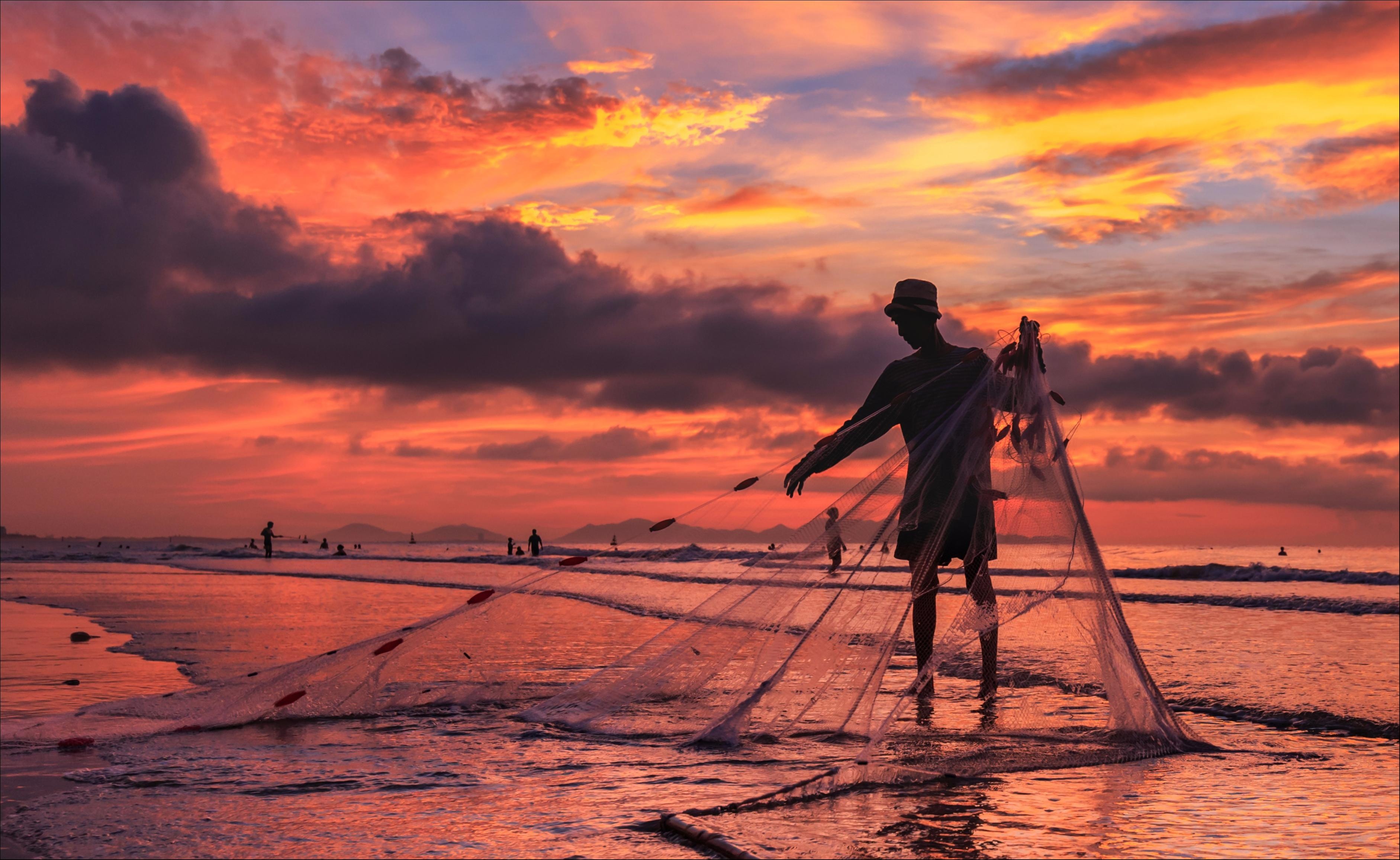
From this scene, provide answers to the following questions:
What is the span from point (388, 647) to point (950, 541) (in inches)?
113

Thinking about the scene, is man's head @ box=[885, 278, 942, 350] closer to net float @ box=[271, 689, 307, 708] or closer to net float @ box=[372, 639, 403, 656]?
net float @ box=[372, 639, 403, 656]

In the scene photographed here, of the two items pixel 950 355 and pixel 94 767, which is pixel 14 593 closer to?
pixel 94 767

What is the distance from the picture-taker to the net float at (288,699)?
17.4 ft

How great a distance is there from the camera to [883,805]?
3396 mm

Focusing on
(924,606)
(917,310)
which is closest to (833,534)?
(924,606)

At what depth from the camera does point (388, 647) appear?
5.15 m

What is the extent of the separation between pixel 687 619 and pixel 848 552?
0.87 m

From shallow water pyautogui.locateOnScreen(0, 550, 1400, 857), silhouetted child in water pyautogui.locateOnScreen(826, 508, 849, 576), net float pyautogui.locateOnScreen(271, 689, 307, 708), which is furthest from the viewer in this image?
net float pyautogui.locateOnScreen(271, 689, 307, 708)

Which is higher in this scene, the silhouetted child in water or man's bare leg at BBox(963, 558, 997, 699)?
the silhouetted child in water

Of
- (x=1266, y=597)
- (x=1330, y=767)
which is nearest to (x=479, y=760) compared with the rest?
(x=1330, y=767)

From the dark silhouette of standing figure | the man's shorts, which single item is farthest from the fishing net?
the dark silhouette of standing figure

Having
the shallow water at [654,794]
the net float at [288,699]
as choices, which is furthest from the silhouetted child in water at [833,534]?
the net float at [288,699]

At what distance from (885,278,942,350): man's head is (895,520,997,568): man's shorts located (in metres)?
1.24

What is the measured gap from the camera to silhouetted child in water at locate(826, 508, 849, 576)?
4.72 meters
